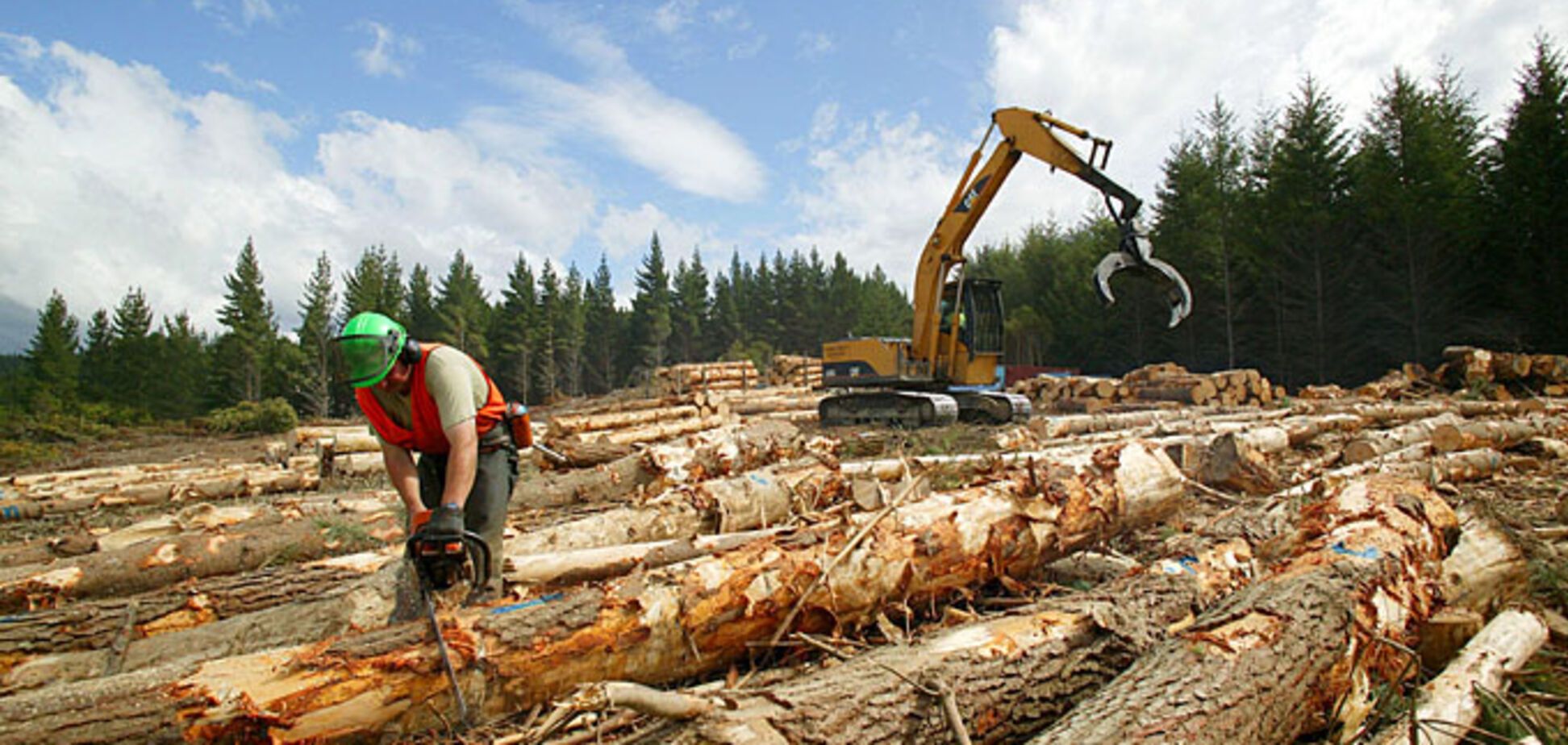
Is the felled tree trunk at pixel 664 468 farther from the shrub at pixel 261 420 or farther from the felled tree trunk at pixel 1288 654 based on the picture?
the shrub at pixel 261 420

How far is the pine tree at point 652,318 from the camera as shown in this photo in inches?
2122

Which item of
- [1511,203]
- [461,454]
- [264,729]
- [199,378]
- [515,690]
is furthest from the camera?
[199,378]

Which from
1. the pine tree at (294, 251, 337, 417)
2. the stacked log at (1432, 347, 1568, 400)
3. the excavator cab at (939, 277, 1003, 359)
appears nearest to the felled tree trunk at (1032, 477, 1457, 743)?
the excavator cab at (939, 277, 1003, 359)

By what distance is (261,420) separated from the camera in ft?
73.6

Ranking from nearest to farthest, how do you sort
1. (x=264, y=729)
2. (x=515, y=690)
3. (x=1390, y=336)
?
1. (x=264, y=729)
2. (x=515, y=690)
3. (x=1390, y=336)

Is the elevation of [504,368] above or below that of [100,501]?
above

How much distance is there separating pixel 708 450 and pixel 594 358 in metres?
52.2

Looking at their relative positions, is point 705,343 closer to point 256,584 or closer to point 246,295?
point 246,295

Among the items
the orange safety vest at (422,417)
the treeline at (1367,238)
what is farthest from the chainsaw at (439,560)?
the treeline at (1367,238)

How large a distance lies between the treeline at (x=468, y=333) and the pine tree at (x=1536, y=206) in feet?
110

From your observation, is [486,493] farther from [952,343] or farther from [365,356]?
[952,343]

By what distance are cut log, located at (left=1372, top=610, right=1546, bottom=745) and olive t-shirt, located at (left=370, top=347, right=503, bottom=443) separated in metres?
3.51

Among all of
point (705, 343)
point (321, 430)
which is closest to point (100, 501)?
point (321, 430)

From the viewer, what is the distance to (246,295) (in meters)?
39.3
